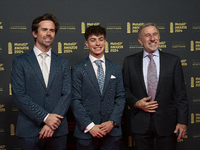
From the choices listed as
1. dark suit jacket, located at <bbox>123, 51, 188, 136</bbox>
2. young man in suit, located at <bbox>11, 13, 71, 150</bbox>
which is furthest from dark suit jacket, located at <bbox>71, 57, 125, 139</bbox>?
dark suit jacket, located at <bbox>123, 51, 188, 136</bbox>

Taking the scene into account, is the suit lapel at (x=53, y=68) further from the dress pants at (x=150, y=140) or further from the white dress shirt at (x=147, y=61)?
the dress pants at (x=150, y=140)

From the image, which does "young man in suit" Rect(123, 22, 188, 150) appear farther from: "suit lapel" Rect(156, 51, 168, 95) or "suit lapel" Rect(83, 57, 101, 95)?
"suit lapel" Rect(83, 57, 101, 95)

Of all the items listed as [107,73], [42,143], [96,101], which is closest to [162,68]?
[107,73]

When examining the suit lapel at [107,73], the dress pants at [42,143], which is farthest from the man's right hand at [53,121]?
the suit lapel at [107,73]

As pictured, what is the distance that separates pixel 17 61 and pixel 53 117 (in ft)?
2.22

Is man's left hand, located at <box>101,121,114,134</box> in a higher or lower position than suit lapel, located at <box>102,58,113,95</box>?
lower

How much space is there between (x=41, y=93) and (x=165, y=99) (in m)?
1.34

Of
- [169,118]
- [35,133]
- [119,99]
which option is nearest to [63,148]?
[35,133]

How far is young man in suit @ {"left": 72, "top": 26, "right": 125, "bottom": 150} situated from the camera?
6.57 feet

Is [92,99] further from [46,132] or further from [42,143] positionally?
[42,143]

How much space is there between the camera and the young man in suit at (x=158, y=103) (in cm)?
209

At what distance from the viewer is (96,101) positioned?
Result: 207 cm

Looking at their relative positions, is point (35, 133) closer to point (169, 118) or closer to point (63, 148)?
point (63, 148)

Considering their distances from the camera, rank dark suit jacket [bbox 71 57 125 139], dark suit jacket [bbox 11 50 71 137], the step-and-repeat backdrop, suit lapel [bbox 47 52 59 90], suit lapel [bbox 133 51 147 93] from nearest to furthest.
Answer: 1. dark suit jacket [bbox 11 50 71 137]
2. suit lapel [bbox 47 52 59 90]
3. dark suit jacket [bbox 71 57 125 139]
4. suit lapel [bbox 133 51 147 93]
5. the step-and-repeat backdrop
